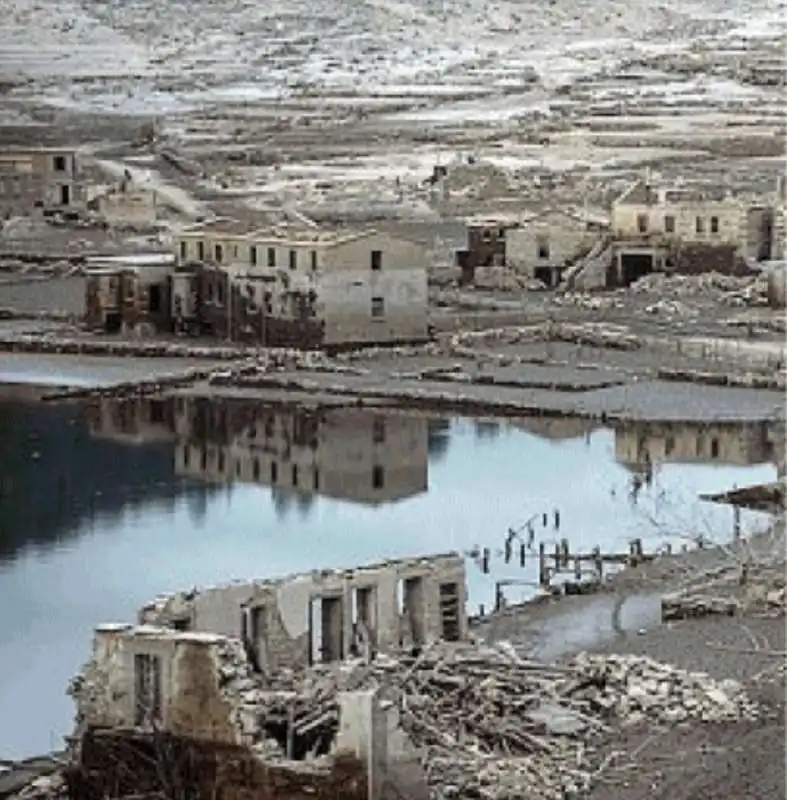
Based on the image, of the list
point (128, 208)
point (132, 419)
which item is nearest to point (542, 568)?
point (132, 419)

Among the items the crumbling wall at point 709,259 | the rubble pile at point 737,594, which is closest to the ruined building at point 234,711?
the rubble pile at point 737,594

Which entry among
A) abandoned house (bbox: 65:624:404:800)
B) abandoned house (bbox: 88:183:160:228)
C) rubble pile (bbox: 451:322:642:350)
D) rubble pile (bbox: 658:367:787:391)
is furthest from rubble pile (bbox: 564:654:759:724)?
abandoned house (bbox: 88:183:160:228)

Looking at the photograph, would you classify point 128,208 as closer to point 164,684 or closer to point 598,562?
point 598,562

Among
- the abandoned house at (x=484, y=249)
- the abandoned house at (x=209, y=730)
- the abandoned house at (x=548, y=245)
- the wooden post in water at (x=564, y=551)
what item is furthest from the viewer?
the abandoned house at (x=484, y=249)

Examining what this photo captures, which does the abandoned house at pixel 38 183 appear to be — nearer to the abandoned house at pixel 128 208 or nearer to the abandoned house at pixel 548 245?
the abandoned house at pixel 128 208

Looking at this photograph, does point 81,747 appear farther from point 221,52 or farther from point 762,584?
point 221,52

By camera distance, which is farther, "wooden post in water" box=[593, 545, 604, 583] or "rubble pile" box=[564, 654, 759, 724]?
"wooden post in water" box=[593, 545, 604, 583]

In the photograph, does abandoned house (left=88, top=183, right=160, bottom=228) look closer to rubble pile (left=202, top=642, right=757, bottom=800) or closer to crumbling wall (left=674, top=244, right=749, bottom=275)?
crumbling wall (left=674, top=244, right=749, bottom=275)

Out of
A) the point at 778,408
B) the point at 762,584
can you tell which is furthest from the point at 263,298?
the point at 762,584
